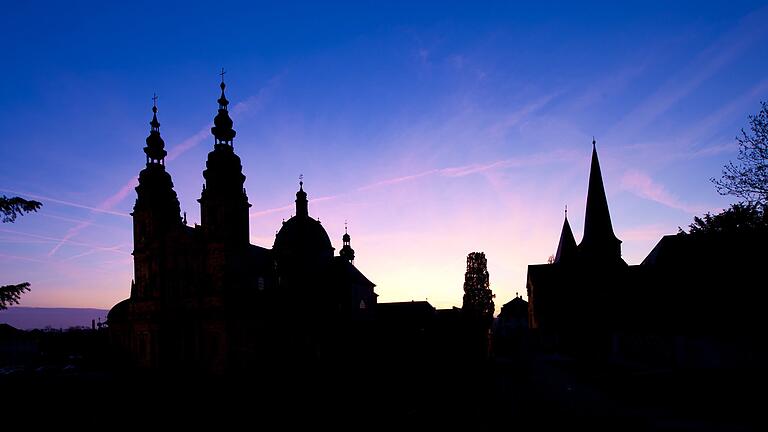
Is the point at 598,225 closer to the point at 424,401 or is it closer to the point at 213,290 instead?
the point at 424,401

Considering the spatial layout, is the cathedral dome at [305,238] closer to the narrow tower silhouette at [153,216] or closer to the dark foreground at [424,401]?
the narrow tower silhouette at [153,216]

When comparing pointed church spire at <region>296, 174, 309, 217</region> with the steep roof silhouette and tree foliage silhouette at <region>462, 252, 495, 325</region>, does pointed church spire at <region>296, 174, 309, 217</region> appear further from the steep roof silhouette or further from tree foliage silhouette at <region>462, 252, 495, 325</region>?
tree foliage silhouette at <region>462, 252, 495, 325</region>

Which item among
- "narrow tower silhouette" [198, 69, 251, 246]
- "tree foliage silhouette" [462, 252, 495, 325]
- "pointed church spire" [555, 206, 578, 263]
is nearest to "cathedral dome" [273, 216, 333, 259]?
"narrow tower silhouette" [198, 69, 251, 246]

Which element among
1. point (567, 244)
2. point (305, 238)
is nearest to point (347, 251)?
point (305, 238)

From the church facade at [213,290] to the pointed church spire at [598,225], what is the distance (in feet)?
83.3

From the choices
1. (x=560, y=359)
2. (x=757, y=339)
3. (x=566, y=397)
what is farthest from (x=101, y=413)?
(x=560, y=359)

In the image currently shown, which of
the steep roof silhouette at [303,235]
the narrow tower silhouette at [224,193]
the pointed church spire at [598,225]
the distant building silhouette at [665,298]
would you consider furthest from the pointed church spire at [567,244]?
the narrow tower silhouette at [224,193]

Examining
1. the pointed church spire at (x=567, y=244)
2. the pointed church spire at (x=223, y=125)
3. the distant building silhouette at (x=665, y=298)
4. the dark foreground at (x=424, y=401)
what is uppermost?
the pointed church spire at (x=223, y=125)

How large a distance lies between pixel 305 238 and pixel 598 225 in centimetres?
3155

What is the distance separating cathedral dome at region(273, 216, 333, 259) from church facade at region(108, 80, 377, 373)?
7.22 meters

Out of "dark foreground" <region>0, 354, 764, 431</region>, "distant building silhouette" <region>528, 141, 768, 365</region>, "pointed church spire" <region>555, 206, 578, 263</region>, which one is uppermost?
"pointed church spire" <region>555, 206, 578, 263</region>

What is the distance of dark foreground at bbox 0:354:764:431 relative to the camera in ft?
66.8

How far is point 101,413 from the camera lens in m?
24.0

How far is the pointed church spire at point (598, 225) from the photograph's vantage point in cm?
5125
